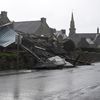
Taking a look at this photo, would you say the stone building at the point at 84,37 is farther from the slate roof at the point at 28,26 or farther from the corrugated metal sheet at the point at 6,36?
the corrugated metal sheet at the point at 6,36

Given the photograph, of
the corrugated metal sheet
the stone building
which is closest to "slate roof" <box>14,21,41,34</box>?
the corrugated metal sheet

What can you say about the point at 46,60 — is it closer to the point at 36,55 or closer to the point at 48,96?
the point at 36,55

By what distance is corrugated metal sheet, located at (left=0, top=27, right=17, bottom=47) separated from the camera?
40041 mm

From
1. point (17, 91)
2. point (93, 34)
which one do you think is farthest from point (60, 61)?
point (93, 34)

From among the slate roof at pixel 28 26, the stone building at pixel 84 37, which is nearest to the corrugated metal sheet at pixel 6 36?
the slate roof at pixel 28 26

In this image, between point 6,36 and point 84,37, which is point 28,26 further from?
point 84,37

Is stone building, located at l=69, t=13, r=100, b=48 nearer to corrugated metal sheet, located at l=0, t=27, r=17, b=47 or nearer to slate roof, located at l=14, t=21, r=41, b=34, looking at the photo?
slate roof, located at l=14, t=21, r=41, b=34

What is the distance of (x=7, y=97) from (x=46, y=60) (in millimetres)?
24345

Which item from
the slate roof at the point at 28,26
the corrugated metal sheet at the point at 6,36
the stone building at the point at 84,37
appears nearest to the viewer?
the corrugated metal sheet at the point at 6,36

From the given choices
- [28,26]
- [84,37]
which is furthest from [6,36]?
[84,37]

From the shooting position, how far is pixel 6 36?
1640 inches

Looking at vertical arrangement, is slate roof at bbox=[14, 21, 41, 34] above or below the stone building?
above

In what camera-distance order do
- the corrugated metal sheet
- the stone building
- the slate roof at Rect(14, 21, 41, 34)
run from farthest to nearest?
the stone building
the slate roof at Rect(14, 21, 41, 34)
the corrugated metal sheet

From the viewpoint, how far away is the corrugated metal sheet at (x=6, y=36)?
4004 centimetres
